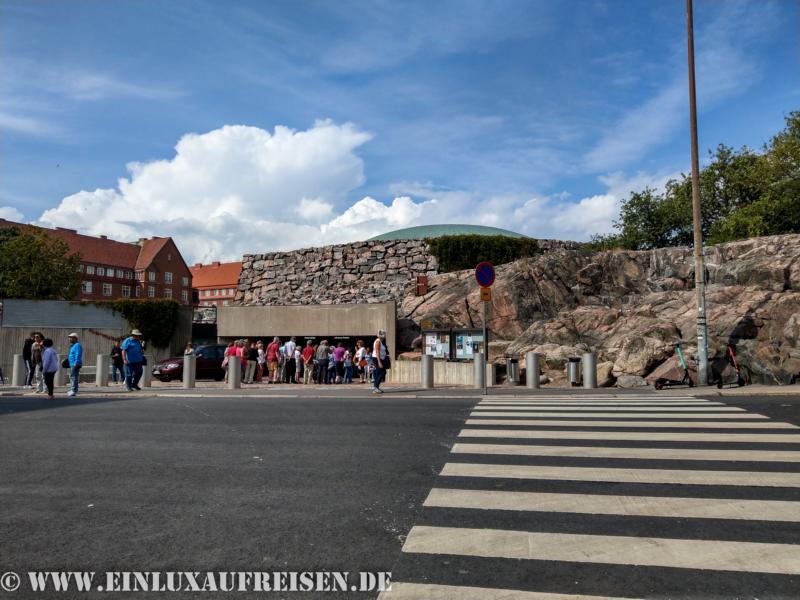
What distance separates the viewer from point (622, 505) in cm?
484

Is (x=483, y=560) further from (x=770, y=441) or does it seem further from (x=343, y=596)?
(x=770, y=441)

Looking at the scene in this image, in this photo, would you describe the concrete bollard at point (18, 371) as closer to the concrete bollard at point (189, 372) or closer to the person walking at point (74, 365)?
the person walking at point (74, 365)

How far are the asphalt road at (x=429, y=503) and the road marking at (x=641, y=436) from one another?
5 cm

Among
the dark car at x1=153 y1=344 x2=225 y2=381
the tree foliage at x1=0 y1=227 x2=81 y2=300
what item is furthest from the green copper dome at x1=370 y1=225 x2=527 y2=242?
the tree foliage at x1=0 y1=227 x2=81 y2=300

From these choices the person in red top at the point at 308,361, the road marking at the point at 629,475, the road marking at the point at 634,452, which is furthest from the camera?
the person in red top at the point at 308,361

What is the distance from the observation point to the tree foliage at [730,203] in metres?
31.6

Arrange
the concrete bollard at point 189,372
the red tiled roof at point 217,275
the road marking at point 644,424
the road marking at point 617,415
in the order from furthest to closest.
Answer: the red tiled roof at point 217,275 < the concrete bollard at point 189,372 < the road marking at point 617,415 < the road marking at point 644,424

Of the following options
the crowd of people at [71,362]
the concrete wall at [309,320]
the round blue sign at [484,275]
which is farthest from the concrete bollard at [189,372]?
the round blue sign at [484,275]

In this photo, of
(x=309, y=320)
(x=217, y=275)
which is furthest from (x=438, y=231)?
(x=217, y=275)

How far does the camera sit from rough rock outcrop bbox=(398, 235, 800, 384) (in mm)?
16406

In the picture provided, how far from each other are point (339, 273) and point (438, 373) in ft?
39.2

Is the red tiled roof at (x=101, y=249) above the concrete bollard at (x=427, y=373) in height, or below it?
above

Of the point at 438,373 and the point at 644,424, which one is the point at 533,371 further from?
the point at 644,424

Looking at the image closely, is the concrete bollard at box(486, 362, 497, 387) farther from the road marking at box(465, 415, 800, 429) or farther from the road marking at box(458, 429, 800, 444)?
the road marking at box(458, 429, 800, 444)
